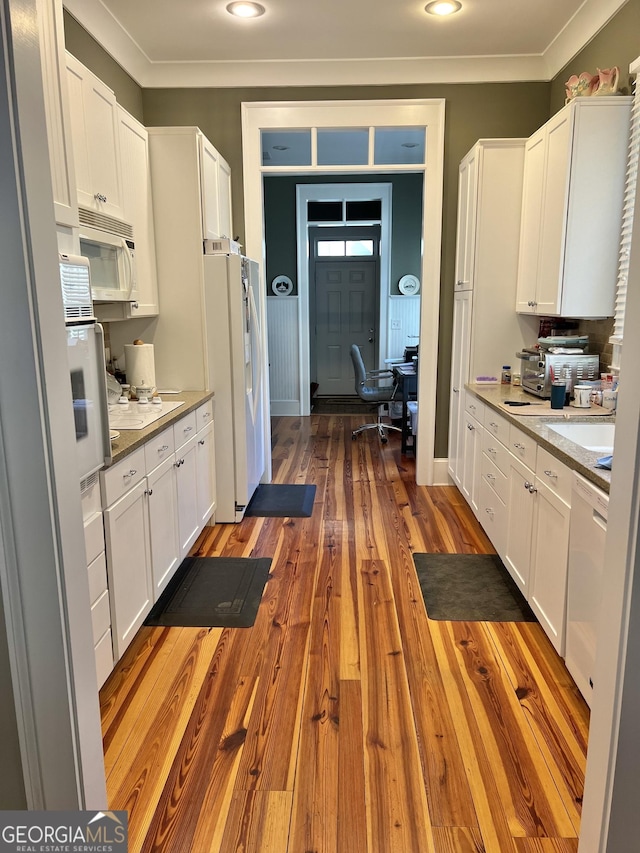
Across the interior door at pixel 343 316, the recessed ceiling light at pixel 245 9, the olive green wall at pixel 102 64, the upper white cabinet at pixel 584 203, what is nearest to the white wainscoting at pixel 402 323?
the interior door at pixel 343 316

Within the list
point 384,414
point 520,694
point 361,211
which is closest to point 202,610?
point 520,694

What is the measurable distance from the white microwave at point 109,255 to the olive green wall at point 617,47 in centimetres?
260

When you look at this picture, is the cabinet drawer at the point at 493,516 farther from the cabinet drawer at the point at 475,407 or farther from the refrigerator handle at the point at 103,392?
the refrigerator handle at the point at 103,392

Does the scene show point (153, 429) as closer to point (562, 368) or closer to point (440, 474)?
point (562, 368)

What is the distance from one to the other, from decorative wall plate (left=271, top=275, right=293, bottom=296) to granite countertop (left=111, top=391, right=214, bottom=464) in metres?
3.98

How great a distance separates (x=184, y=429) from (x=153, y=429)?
20.3 inches

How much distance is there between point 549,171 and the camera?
3268mm

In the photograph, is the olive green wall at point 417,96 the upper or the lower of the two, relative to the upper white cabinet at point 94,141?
upper

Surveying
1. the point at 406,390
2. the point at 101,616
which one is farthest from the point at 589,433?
the point at 406,390

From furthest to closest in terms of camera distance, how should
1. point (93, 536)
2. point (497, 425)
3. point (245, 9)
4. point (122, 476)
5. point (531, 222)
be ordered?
point (531, 222) < point (245, 9) < point (497, 425) < point (122, 476) < point (93, 536)

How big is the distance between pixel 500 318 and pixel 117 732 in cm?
327

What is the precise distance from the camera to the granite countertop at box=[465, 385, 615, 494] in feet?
6.31

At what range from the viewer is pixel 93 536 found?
1.99 metres

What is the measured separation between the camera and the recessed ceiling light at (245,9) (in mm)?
3191
